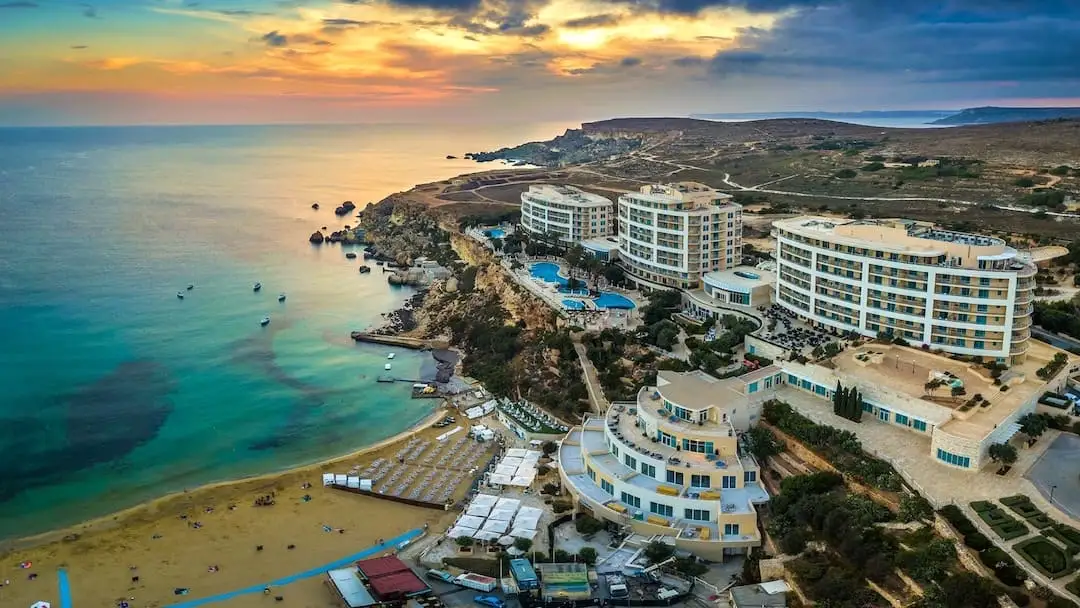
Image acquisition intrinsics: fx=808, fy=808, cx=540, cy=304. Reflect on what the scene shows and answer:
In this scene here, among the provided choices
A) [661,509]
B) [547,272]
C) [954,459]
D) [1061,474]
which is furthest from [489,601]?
[547,272]

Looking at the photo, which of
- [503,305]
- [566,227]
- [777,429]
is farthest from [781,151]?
[777,429]

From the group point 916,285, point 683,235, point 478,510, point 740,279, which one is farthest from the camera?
point 683,235

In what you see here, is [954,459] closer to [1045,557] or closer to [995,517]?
[995,517]

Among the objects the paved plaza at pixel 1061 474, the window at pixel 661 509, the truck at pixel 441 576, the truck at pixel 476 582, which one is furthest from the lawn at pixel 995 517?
the truck at pixel 441 576

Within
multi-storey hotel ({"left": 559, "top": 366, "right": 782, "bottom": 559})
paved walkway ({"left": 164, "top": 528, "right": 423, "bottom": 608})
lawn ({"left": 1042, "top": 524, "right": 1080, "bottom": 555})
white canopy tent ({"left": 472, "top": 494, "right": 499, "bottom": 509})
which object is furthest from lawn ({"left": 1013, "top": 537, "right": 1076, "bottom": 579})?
paved walkway ({"left": 164, "top": 528, "right": 423, "bottom": 608})

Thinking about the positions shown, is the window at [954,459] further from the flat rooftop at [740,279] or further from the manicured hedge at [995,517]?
the flat rooftop at [740,279]
